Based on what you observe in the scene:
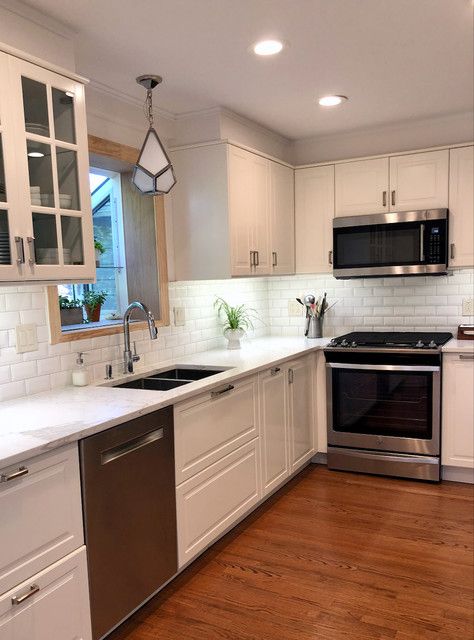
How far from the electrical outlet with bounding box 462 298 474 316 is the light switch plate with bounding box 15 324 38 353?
2988 mm

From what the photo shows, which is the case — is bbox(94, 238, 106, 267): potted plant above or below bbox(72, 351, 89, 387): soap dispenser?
above

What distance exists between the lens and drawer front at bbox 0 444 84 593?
167cm

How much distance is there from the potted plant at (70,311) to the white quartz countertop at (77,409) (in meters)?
0.41

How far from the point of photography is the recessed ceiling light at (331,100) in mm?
3321

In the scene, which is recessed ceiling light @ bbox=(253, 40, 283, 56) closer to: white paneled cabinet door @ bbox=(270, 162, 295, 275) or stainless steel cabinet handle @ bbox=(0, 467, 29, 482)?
white paneled cabinet door @ bbox=(270, 162, 295, 275)

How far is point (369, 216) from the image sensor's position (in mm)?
3936

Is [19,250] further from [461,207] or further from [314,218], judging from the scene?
[461,207]

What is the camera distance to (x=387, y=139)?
4.08 meters

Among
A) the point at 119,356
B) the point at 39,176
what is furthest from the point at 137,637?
the point at 39,176

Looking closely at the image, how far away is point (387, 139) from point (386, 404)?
1.94 metres

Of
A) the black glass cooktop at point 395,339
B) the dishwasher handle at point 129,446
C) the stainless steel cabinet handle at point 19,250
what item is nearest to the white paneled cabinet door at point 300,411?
the black glass cooktop at point 395,339

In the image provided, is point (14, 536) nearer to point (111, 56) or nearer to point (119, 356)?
point (119, 356)

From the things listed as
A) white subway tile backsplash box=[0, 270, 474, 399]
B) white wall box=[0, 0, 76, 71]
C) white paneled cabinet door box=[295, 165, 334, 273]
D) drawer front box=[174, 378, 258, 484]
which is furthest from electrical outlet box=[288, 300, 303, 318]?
white wall box=[0, 0, 76, 71]

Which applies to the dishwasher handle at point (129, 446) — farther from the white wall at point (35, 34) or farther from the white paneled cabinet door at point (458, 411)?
the white paneled cabinet door at point (458, 411)
